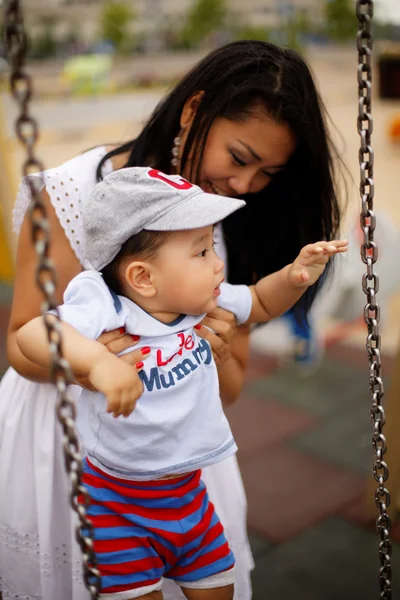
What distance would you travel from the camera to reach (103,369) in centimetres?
112

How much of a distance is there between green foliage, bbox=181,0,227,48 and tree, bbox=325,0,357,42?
6.15 m

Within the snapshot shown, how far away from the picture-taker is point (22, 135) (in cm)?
92

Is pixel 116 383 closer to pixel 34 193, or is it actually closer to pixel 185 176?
pixel 34 193

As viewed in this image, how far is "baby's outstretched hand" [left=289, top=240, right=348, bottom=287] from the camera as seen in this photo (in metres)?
1.34

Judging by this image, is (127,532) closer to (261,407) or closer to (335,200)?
(335,200)

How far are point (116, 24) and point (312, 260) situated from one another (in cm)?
4184

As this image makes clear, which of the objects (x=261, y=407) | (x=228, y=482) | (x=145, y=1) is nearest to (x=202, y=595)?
(x=228, y=482)

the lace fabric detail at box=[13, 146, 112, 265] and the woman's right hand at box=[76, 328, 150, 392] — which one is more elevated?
the lace fabric detail at box=[13, 146, 112, 265]

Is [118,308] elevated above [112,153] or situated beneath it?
situated beneath

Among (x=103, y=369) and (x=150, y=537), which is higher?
(x=103, y=369)

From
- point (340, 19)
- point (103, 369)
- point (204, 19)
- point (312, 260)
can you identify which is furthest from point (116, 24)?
point (103, 369)

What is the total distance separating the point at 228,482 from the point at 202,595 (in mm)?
472

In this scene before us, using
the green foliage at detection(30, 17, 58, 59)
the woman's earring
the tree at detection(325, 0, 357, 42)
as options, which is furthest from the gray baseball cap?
the green foliage at detection(30, 17, 58, 59)

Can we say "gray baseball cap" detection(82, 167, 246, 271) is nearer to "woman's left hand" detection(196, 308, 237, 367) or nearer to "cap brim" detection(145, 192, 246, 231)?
"cap brim" detection(145, 192, 246, 231)
